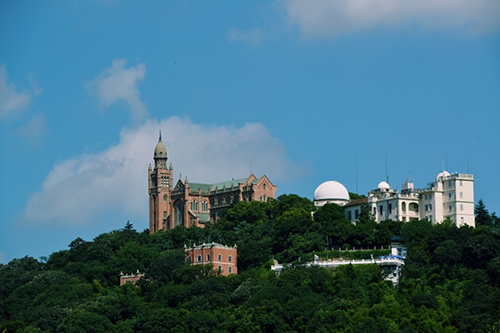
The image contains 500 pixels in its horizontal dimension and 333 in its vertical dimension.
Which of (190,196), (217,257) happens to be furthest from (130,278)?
(190,196)

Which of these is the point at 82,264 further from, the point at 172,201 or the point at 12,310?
the point at 172,201

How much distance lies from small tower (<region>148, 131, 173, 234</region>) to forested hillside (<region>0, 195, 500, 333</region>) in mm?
9498

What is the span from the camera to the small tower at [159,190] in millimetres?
137125

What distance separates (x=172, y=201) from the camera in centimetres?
13775

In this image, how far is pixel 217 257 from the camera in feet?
371

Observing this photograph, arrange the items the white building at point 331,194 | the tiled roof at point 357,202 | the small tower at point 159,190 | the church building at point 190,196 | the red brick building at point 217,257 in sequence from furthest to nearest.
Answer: the small tower at point 159,190 < the church building at point 190,196 < the white building at point 331,194 < the tiled roof at point 357,202 < the red brick building at point 217,257

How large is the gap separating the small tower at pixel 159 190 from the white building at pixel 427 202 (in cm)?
2361

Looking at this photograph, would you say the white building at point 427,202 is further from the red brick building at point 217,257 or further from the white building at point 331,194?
the red brick building at point 217,257

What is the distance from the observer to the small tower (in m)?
137

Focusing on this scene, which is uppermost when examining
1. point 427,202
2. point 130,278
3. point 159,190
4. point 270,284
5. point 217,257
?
point 159,190

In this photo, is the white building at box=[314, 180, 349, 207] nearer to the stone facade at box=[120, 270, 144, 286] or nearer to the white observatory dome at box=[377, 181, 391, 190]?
the white observatory dome at box=[377, 181, 391, 190]

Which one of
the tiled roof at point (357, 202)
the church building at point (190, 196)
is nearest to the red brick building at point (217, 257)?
the tiled roof at point (357, 202)

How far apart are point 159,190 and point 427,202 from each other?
3369cm

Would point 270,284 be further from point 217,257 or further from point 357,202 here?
point 357,202
